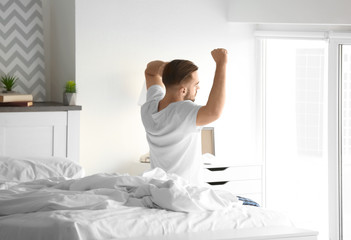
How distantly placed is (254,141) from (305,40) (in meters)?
0.85

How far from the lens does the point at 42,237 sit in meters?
2.10

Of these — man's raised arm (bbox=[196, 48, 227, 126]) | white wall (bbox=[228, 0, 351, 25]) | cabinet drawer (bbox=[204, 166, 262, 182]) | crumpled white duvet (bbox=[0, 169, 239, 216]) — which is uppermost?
white wall (bbox=[228, 0, 351, 25])

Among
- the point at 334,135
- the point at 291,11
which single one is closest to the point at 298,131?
the point at 334,135

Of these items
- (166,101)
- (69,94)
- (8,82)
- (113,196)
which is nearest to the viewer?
(113,196)

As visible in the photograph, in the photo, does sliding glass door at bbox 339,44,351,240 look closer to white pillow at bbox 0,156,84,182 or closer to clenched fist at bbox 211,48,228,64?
clenched fist at bbox 211,48,228,64

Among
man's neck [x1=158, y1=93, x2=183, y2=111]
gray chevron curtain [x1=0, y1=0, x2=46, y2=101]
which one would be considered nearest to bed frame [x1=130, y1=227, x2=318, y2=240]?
man's neck [x1=158, y1=93, x2=183, y2=111]

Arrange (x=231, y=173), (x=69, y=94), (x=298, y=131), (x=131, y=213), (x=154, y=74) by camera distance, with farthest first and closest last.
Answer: (x=298, y=131)
(x=231, y=173)
(x=69, y=94)
(x=154, y=74)
(x=131, y=213)

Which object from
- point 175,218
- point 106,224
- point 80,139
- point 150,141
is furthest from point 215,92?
point 80,139

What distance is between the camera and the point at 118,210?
232 cm

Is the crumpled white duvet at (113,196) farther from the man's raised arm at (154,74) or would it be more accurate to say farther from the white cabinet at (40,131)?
the white cabinet at (40,131)

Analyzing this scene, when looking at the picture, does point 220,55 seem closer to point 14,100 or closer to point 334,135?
point 14,100

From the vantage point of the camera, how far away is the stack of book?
4012mm

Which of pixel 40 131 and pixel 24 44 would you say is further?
pixel 24 44

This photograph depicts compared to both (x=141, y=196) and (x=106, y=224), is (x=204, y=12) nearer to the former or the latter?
(x=141, y=196)
